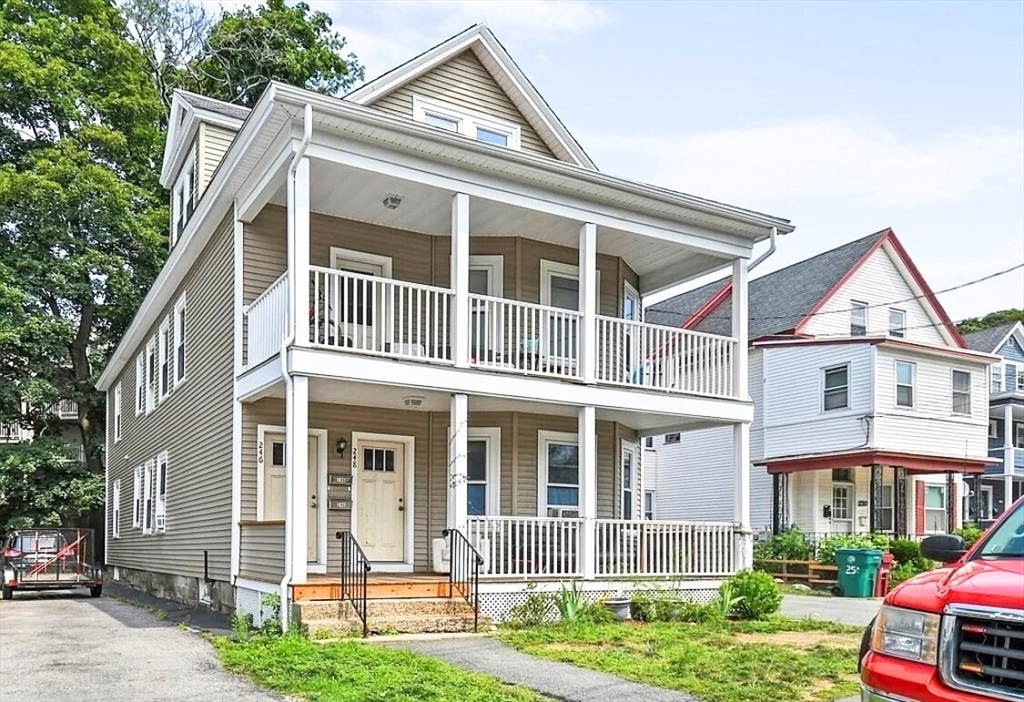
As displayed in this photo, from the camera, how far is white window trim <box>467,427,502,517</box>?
599 inches

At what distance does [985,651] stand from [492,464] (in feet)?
36.7

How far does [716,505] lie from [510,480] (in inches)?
597

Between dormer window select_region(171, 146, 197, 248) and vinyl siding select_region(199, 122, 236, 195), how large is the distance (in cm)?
46

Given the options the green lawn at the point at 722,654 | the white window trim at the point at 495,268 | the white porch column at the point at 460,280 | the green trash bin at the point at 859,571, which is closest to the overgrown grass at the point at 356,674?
the green lawn at the point at 722,654

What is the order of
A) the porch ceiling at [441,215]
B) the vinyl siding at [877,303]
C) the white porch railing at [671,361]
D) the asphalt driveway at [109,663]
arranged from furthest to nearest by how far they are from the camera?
the vinyl siding at [877,303] < the white porch railing at [671,361] < the porch ceiling at [441,215] < the asphalt driveway at [109,663]

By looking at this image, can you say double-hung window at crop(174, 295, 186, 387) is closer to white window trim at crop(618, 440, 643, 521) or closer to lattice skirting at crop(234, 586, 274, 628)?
lattice skirting at crop(234, 586, 274, 628)

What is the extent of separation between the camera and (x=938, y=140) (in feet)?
64.7

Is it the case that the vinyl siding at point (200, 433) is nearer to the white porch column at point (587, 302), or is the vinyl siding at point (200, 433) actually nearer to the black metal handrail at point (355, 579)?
the black metal handrail at point (355, 579)

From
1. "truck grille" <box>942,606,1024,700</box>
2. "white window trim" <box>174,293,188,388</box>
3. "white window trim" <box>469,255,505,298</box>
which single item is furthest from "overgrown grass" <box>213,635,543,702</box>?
"white window trim" <box>174,293,188,388</box>

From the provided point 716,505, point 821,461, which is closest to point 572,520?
point 821,461

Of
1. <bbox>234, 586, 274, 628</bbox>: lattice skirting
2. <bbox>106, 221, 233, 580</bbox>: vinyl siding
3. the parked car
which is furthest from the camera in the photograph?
the parked car

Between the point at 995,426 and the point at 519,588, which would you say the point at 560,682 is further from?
the point at 995,426

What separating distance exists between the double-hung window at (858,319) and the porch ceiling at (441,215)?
42.4 feet

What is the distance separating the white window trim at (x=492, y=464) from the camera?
50.0ft
